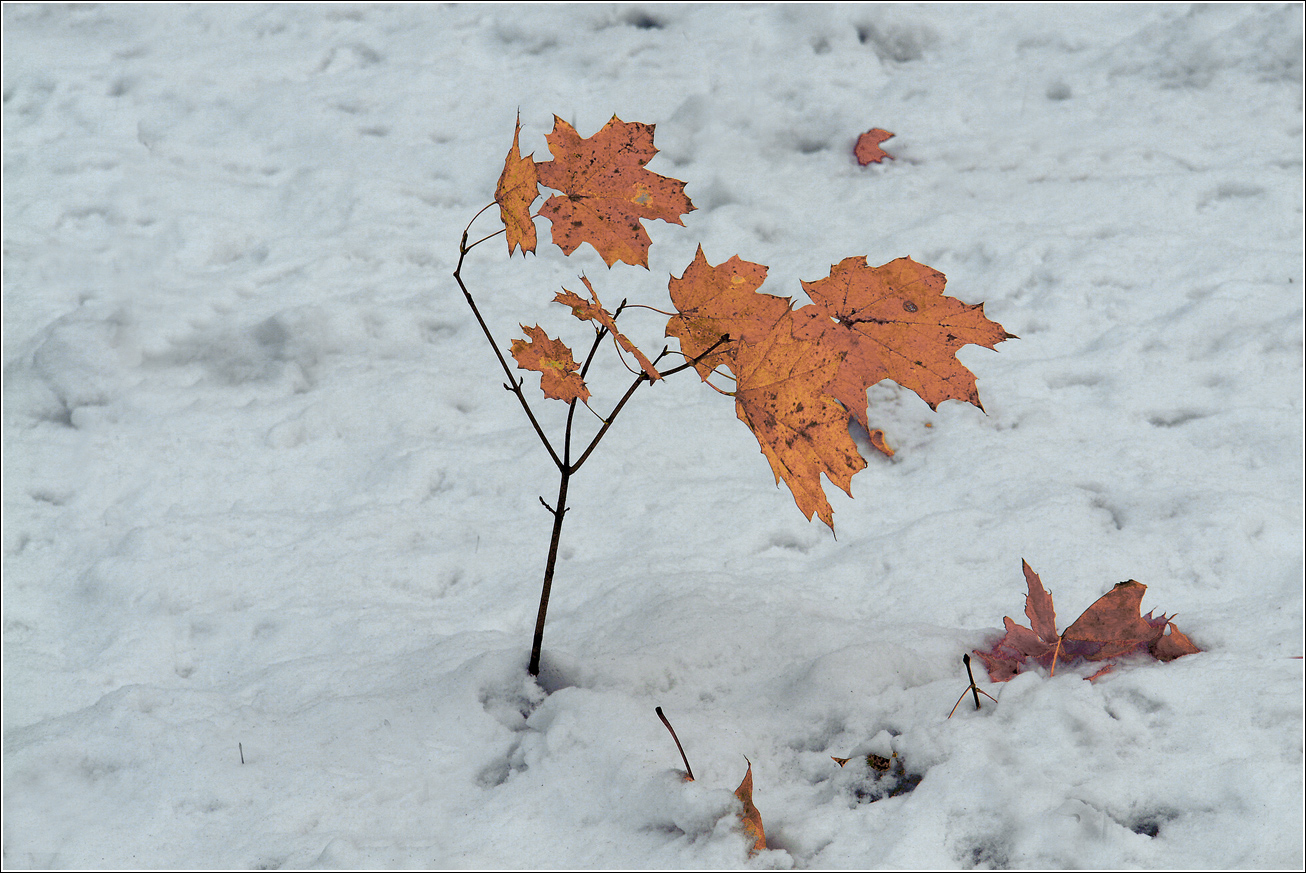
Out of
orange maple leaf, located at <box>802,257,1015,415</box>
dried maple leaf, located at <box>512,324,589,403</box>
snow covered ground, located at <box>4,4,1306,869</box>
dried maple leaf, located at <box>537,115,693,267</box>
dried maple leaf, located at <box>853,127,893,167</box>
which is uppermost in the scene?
dried maple leaf, located at <box>537,115,693,267</box>

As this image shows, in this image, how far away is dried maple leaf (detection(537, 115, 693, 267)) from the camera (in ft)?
3.62

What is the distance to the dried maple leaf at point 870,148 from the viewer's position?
108 inches

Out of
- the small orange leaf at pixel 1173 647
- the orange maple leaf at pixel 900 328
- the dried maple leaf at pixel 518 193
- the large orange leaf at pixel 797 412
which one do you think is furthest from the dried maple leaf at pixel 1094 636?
the dried maple leaf at pixel 518 193

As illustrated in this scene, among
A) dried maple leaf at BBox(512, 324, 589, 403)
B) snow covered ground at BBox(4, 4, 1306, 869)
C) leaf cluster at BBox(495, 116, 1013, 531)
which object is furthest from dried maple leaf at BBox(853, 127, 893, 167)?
dried maple leaf at BBox(512, 324, 589, 403)

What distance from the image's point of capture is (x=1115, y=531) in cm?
160

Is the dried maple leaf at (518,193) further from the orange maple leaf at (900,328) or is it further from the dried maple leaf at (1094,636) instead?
the dried maple leaf at (1094,636)

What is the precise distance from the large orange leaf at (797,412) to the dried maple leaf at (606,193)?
0.22 m

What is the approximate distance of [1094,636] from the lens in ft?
4.04

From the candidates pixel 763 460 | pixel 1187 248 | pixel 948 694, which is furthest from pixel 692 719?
pixel 1187 248

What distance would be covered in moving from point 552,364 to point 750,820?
22.4 inches

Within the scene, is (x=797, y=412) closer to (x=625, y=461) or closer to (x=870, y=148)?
(x=625, y=461)

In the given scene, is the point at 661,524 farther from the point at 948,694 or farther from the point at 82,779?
the point at 82,779

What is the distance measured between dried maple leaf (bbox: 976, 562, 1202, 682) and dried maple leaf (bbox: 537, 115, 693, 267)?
2.22 feet

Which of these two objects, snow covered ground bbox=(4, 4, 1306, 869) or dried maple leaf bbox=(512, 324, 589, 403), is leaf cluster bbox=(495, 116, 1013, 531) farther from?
snow covered ground bbox=(4, 4, 1306, 869)
